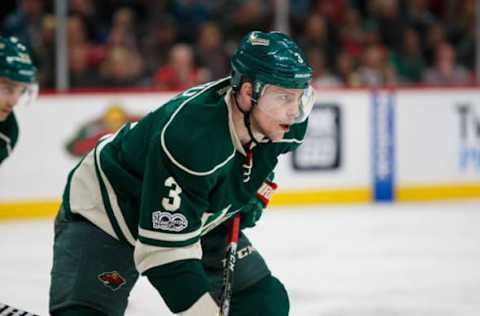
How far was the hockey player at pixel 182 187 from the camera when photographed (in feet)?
7.22

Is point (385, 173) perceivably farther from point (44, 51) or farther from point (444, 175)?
point (44, 51)

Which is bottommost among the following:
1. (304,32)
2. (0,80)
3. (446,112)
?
(446,112)

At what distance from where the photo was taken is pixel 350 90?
24.1 ft

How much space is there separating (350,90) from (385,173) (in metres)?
0.68

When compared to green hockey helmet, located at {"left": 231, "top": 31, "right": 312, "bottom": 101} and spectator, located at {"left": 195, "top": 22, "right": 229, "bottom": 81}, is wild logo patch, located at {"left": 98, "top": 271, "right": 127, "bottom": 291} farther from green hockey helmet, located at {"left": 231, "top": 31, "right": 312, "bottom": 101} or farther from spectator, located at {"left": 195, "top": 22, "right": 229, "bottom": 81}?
spectator, located at {"left": 195, "top": 22, "right": 229, "bottom": 81}

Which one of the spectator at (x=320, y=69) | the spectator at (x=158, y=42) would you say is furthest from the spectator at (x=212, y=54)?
the spectator at (x=320, y=69)

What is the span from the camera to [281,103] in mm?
2270

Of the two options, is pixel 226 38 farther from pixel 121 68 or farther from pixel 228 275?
pixel 228 275

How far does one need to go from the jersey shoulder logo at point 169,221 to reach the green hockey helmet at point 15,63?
5.22 ft

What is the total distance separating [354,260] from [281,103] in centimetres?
293

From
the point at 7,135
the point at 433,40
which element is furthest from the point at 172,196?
the point at 433,40

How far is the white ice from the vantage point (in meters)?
3.99

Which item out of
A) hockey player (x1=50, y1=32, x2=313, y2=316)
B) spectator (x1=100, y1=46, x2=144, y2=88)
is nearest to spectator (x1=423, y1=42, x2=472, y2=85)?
spectator (x1=100, y1=46, x2=144, y2=88)

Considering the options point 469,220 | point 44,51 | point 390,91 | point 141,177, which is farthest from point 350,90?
point 141,177
